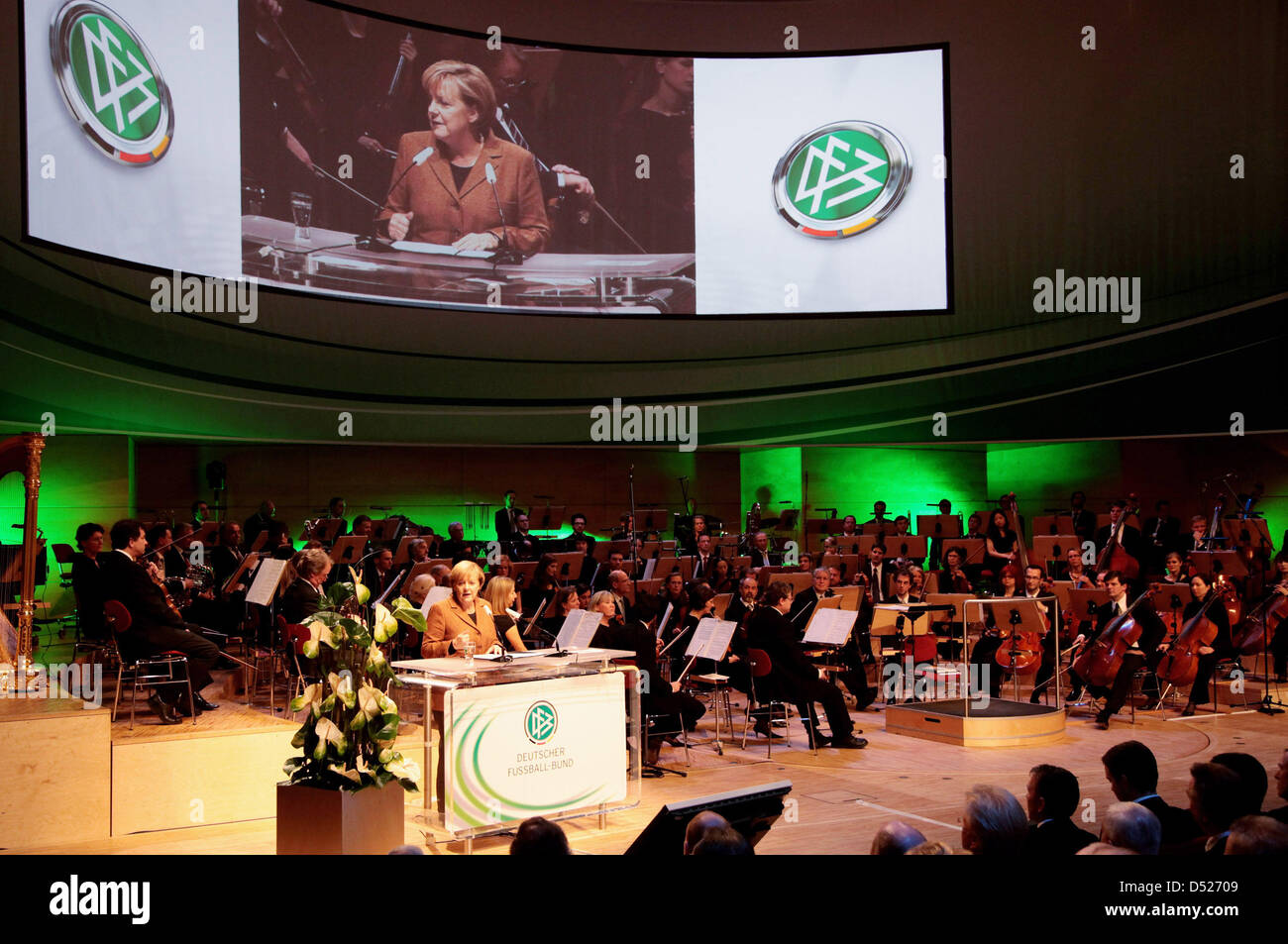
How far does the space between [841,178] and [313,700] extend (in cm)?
1246

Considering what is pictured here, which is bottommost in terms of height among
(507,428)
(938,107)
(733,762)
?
(733,762)

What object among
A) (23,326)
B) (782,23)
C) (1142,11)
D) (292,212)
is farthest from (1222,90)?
(23,326)

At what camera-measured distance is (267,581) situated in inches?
296

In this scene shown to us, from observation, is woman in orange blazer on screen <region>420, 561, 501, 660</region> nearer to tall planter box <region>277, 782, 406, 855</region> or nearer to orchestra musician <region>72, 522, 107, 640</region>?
tall planter box <region>277, 782, 406, 855</region>

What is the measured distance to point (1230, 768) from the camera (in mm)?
3467

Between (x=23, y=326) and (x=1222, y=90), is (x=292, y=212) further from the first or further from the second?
(x=1222, y=90)

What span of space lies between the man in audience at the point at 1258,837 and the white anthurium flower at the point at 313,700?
3331mm

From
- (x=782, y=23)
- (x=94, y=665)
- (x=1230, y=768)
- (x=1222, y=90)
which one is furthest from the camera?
(x=782, y=23)

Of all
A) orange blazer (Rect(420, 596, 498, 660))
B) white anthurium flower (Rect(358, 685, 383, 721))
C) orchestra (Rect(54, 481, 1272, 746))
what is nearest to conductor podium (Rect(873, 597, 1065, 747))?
orchestra (Rect(54, 481, 1272, 746))

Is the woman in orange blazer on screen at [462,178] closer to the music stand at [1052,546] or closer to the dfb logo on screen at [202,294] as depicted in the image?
the dfb logo on screen at [202,294]

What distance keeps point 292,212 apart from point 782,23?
7.63m
